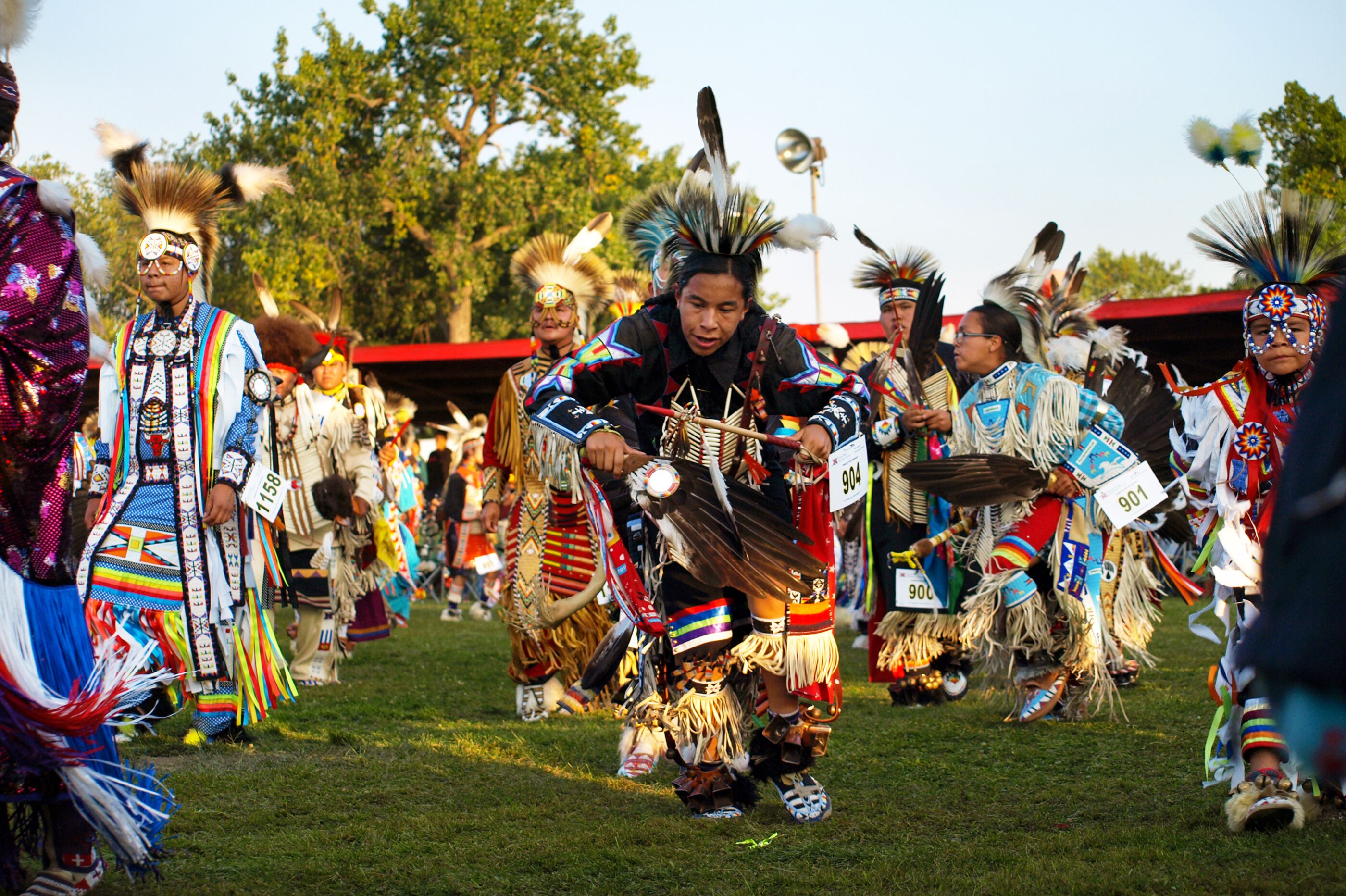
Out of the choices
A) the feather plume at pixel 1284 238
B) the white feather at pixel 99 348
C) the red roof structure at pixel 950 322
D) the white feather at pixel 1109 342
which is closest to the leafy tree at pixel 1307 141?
the red roof structure at pixel 950 322

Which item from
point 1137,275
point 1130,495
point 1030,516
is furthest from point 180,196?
point 1137,275

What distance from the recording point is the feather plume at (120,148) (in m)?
4.90

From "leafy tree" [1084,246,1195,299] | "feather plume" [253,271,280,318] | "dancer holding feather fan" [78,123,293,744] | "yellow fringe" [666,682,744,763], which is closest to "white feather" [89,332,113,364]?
"dancer holding feather fan" [78,123,293,744]

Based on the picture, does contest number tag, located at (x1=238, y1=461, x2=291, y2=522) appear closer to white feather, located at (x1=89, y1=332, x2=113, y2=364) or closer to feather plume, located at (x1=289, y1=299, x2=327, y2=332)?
white feather, located at (x1=89, y1=332, x2=113, y2=364)

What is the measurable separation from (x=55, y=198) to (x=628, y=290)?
4.18m

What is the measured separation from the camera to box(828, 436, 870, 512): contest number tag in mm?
3527

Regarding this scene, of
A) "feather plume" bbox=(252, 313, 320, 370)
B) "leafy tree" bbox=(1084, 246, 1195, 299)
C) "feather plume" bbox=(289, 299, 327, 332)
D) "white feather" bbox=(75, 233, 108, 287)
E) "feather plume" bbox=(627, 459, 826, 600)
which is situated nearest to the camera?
"white feather" bbox=(75, 233, 108, 287)

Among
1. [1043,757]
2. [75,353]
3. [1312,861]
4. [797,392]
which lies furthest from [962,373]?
[75,353]

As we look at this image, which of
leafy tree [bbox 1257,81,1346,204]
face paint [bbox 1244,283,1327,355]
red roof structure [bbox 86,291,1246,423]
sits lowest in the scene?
face paint [bbox 1244,283,1327,355]

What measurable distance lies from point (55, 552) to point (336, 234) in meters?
25.8

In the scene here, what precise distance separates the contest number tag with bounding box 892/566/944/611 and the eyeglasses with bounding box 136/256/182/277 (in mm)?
3511

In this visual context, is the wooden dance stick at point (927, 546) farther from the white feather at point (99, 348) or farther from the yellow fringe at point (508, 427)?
the white feather at point (99, 348)

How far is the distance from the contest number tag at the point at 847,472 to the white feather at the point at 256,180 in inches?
106

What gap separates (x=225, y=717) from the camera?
488 centimetres
